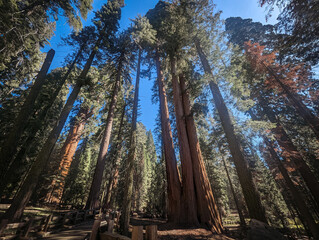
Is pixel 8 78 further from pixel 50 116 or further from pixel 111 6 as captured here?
pixel 111 6

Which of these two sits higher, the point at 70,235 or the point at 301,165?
the point at 301,165

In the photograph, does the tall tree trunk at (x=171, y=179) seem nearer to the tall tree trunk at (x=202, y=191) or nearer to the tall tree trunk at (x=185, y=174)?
the tall tree trunk at (x=185, y=174)

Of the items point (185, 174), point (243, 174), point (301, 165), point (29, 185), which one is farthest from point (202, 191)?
point (301, 165)

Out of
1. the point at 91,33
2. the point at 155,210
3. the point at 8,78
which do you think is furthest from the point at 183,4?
the point at 155,210

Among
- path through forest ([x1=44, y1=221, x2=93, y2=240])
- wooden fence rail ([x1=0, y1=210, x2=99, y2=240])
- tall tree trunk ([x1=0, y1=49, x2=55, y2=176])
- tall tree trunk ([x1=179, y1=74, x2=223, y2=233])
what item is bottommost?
path through forest ([x1=44, y1=221, x2=93, y2=240])

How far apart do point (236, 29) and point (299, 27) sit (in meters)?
15.2

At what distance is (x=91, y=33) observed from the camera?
12.6 meters

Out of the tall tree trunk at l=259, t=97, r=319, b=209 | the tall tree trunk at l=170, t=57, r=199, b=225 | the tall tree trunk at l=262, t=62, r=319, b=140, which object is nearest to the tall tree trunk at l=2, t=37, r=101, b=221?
the tall tree trunk at l=170, t=57, r=199, b=225

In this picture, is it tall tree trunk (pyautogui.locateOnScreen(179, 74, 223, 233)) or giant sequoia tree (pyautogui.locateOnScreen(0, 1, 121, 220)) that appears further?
tall tree trunk (pyautogui.locateOnScreen(179, 74, 223, 233))

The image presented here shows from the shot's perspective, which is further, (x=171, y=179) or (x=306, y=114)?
(x=306, y=114)

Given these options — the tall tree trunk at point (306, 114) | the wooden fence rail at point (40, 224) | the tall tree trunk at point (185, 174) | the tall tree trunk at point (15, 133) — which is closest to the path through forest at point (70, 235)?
the wooden fence rail at point (40, 224)

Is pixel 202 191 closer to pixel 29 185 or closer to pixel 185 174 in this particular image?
pixel 185 174

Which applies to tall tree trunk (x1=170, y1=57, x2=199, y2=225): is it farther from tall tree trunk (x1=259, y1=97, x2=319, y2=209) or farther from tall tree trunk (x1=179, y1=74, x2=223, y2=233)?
tall tree trunk (x1=259, y1=97, x2=319, y2=209)

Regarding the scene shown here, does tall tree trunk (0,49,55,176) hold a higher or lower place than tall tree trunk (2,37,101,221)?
higher
